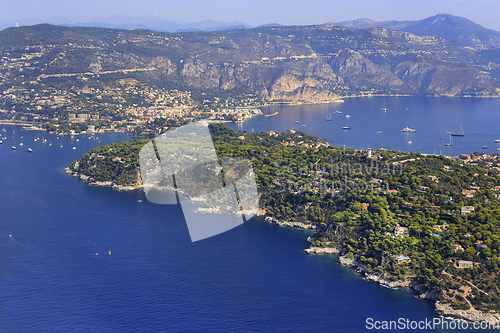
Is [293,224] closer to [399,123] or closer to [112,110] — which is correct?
[399,123]

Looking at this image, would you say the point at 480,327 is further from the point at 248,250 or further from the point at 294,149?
the point at 294,149

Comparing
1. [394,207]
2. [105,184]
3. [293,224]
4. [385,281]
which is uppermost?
[394,207]

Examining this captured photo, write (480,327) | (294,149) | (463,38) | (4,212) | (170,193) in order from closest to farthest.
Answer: (480,327) → (4,212) → (170,193) → (294,149) → (463,38)

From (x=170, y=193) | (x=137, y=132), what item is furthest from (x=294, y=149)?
(x=137, y=132)

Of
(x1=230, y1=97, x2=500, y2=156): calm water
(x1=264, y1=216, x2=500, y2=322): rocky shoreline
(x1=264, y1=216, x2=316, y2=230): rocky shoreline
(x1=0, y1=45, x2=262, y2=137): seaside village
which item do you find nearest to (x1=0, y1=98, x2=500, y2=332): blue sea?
(x1=264, y1=216, x2=500, y2=322): rocky shoreline

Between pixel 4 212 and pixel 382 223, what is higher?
pixel 382 223

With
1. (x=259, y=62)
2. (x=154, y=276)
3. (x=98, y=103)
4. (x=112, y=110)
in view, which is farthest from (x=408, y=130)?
(x=259, y=62)
